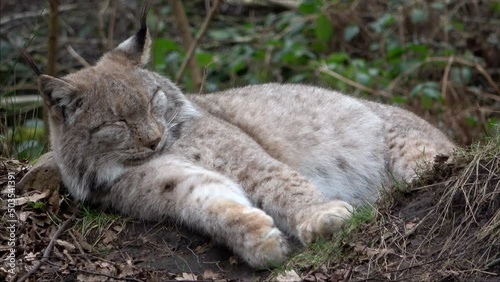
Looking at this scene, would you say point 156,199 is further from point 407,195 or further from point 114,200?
point 407,195

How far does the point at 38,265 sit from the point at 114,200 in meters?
1.05

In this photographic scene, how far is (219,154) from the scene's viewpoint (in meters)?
5.36

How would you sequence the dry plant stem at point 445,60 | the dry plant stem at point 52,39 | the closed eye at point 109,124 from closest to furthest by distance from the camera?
1. the closed eye at point 109,124
2. the dry plant stem at point 52,39
3. the dry plant stem at point 445,60

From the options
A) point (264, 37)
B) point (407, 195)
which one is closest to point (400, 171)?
point (407, 195)

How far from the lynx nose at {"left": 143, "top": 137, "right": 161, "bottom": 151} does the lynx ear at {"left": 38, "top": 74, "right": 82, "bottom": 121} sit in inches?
19.3

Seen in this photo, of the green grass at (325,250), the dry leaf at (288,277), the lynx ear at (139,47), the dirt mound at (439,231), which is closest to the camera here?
the dirt mound at (439,231)

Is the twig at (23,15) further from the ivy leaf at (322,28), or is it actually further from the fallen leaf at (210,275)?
the fallen leaf at (210,275)

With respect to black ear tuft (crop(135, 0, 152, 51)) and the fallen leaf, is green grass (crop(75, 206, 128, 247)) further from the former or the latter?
black ear tuft (crop(135, 0, 152, 51))

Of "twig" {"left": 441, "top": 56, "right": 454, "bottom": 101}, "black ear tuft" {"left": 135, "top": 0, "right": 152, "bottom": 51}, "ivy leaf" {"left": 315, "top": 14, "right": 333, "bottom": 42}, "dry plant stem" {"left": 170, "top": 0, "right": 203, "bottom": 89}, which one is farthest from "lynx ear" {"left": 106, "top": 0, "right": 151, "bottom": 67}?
"ivy leaf" {"left": 315, "top": 14, "right": 333, "bottom": 42}

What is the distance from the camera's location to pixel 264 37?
446 inches

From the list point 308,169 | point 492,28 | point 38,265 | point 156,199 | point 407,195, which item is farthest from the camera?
point 492,28

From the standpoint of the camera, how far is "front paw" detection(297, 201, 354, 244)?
4.69 m

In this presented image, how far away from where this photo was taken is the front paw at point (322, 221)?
4.69 meters

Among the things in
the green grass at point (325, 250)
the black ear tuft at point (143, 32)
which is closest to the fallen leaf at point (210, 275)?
the green grass at point (325, 250)
